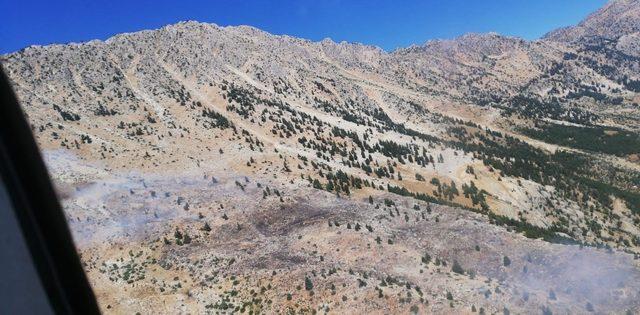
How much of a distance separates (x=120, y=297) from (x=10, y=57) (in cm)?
8334

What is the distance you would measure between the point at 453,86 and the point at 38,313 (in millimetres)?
193466

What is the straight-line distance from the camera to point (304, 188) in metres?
52.2

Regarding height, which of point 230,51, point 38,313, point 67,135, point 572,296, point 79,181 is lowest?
point 572,296

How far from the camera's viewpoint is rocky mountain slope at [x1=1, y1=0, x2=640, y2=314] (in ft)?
105

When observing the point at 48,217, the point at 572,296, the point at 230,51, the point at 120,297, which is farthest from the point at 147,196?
the point at 230,51

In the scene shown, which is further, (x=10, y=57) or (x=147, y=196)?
(x=10, y=57)

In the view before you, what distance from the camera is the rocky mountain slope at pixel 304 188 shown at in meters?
32.1

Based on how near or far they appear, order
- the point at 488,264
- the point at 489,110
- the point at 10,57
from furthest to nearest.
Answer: the point at 489,110
the point at 10,57
the point at 488,264

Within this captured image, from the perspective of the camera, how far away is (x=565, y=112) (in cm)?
16575

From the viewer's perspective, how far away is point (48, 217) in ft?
12.1

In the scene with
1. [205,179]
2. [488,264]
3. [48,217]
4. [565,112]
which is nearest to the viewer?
[48,217]

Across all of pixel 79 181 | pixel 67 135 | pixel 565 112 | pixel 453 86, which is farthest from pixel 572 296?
pixel 453 86

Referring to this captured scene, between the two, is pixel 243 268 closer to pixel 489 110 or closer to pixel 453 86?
pixel 489 110

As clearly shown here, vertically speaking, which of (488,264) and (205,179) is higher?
(205,179)
